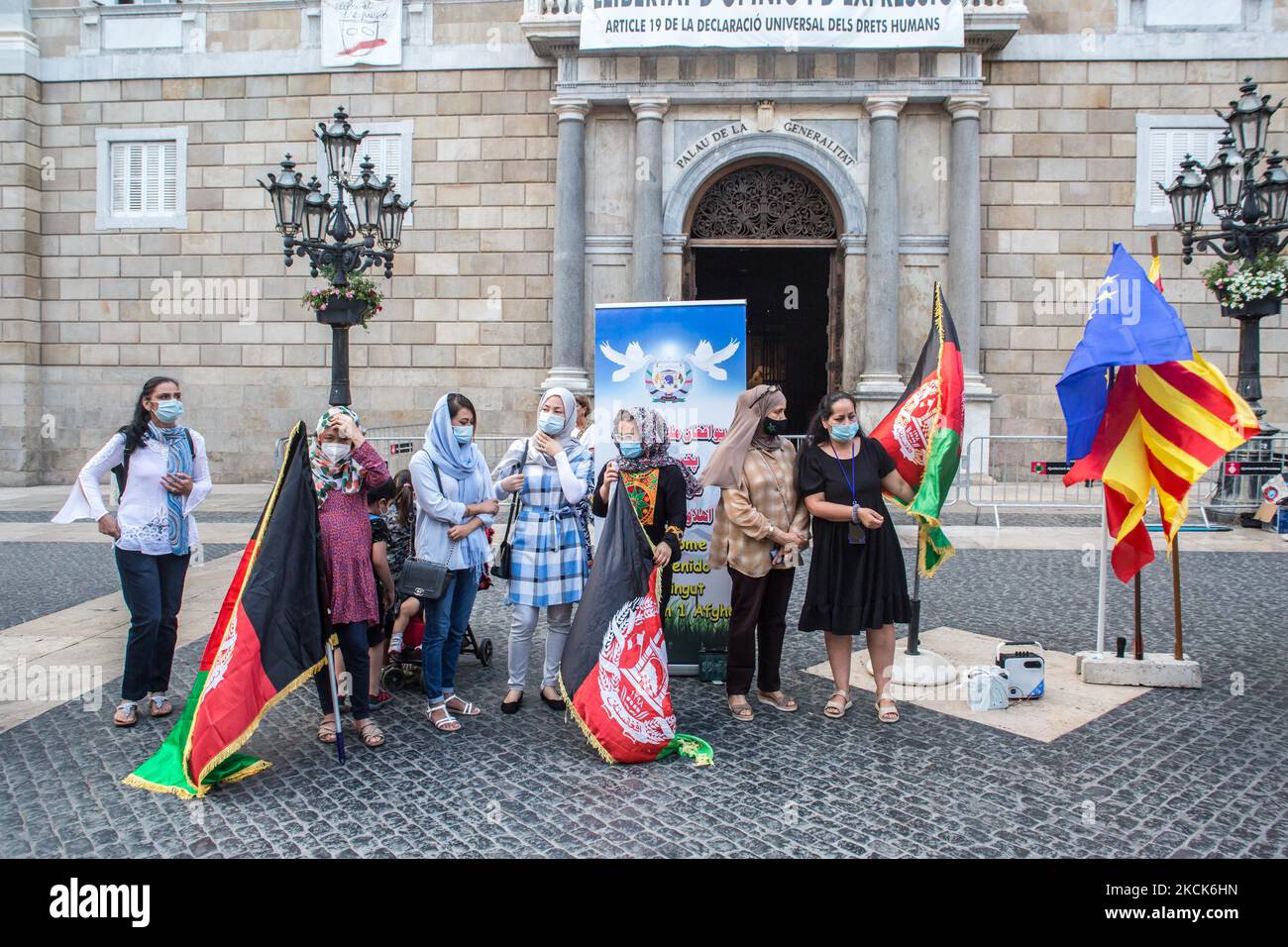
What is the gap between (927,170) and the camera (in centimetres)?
1585

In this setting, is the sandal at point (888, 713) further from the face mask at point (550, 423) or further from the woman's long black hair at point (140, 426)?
the woman's long black hair at point (140, 426)

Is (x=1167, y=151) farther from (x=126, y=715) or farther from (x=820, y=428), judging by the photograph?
(x=126, y=715)

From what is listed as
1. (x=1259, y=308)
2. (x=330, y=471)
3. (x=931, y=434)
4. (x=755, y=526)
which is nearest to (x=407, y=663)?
(x=330, y=471)

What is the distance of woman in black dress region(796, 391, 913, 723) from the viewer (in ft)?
17.8

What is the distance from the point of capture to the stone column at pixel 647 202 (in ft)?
51.9

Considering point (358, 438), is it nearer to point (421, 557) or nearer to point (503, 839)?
point (421, 557)

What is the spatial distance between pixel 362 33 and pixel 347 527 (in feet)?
49.2

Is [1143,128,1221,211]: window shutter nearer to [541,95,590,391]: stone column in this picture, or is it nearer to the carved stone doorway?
the carved stone doorway

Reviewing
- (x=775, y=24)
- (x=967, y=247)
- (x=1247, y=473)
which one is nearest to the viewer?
(x=1247, y=473)

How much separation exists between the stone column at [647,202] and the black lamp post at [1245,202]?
768cm

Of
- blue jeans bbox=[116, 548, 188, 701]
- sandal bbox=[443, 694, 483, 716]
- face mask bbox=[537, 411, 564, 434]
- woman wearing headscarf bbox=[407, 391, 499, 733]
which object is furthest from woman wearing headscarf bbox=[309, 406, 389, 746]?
blue jeans bbox=[116, 548, 188, 701]

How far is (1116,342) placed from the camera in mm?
5418

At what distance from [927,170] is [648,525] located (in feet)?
41.4

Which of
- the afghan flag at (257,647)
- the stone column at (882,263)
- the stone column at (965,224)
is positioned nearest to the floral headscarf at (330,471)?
the afghan flag at (257,647)
